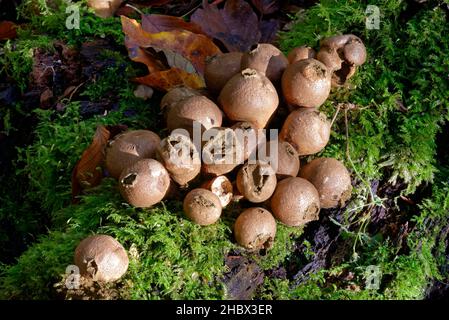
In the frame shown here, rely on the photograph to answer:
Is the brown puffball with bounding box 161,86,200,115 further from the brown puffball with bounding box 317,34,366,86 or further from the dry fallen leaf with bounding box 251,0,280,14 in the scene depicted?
the dry fallen leaf with bounding box 251,0,280,14

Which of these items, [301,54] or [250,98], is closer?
[250,98]

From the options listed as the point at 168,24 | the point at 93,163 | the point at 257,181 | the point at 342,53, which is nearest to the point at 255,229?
the point at 257,181

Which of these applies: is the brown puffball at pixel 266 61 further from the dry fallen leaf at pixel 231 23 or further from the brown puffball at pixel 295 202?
the dry fallen leaf at pixel 231 23

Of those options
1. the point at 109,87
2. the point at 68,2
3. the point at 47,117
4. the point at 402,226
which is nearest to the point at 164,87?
the point at 109,87

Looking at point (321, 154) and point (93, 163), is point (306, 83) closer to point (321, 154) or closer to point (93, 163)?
point (321, 154)

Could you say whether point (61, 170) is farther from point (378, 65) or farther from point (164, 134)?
point (378, 65)

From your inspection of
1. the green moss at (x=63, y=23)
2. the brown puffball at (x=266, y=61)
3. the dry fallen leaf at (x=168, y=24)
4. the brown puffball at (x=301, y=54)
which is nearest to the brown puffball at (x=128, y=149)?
the brown puffball at (x=266, y=61)
